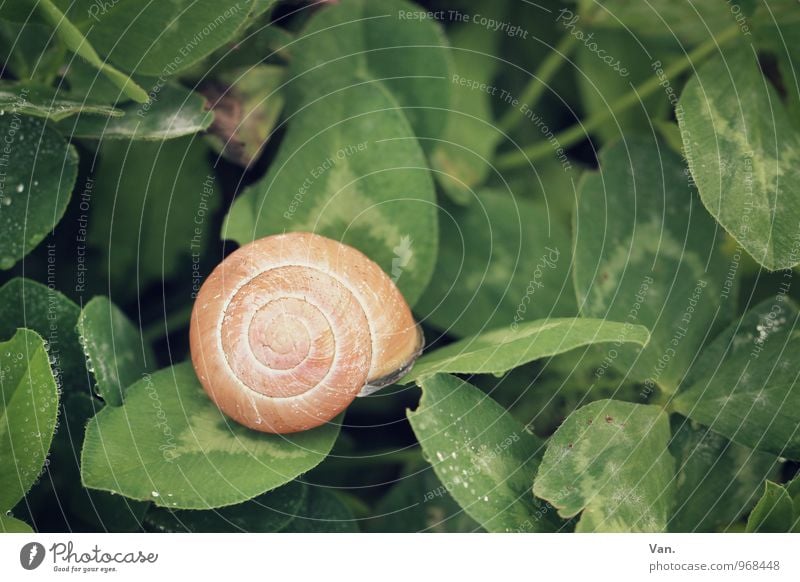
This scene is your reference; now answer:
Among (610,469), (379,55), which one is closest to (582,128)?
(379,55)

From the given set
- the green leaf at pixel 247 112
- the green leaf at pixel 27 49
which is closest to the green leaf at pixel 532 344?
the green leaf at pixel 247 112

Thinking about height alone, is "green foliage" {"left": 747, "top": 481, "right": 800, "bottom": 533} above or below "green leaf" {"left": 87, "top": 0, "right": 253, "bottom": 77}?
below

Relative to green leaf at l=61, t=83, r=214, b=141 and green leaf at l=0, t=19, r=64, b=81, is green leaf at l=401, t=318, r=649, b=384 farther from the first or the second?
green leaf at l=0, t=19, r=64, b=81

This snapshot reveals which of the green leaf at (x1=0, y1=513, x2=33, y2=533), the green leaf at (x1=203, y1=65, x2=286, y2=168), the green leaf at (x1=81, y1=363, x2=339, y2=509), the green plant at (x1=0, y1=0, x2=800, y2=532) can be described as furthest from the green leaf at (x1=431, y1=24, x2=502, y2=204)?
the green leaf at (x1=0, y1=513, x2=33, y2=533)

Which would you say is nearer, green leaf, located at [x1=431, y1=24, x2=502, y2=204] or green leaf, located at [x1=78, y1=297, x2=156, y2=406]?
green leaf, located at [x1=78, y1=297, x2=156, y2=406]

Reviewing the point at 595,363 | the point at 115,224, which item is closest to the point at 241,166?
the point at 115,224
